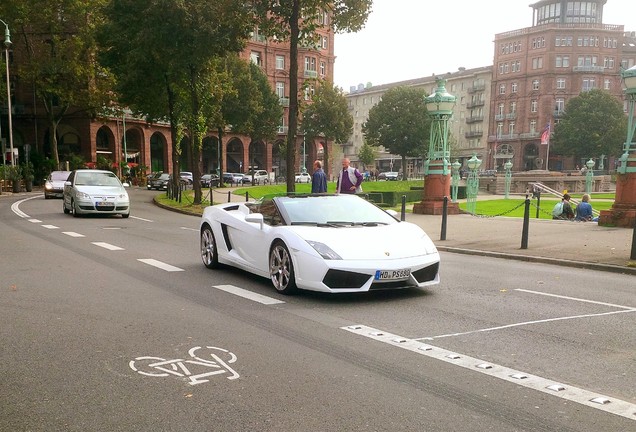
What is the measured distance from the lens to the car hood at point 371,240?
692 cm

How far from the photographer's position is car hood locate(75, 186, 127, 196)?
19.9 meters

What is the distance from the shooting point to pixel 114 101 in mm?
51688

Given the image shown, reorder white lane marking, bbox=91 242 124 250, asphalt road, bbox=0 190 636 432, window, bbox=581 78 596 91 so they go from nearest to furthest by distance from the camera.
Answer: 1. asphalt road, bbox=0 190 636 432
2. white lane marking, bbox=91 242 124 250
3. window, bbox=581 78 596 91

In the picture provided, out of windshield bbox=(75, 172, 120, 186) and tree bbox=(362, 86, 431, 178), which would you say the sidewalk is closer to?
windshield bbox=(75, 172, 120, 186)

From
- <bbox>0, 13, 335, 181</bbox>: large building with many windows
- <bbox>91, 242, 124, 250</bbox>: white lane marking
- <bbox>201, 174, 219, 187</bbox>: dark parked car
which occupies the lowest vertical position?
<bbox>201, 174, 219, 187</bbox>: dark parked car

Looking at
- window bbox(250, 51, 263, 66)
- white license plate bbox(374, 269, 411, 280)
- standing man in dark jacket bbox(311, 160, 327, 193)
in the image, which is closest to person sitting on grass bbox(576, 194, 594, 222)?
standing man in dark jacket bbox(311, 160, 327, 193)

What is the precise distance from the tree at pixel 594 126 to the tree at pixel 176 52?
6230 cm

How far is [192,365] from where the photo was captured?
4543 millimetres

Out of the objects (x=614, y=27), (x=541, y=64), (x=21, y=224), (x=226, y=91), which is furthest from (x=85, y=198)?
(x=614, y=27)

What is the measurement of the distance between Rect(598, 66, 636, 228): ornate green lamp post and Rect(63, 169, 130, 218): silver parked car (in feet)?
50.6

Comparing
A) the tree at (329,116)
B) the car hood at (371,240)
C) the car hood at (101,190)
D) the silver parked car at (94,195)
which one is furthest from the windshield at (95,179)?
the tree at (329,116)

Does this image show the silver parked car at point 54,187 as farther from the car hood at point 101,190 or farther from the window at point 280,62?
the window at point 280,62

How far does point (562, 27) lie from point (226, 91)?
74616mm

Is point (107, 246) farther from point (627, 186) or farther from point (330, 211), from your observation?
point (627, 186)
